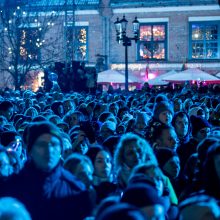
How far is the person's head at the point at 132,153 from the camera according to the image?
4.53 meters

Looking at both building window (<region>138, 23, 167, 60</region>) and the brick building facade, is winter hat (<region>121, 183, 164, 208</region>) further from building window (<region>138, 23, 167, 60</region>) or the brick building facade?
building window (<region>138, 23, 167, 60</region>)

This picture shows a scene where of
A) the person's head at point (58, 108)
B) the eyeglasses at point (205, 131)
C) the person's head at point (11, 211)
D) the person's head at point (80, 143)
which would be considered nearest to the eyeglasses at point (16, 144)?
the person's head at point (80, 143)

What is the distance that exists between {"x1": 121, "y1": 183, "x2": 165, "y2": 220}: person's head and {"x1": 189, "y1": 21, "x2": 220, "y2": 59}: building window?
29382 mm

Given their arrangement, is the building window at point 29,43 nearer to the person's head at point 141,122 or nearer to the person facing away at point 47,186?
the person's head at point 141,122

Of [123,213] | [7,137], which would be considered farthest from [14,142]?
[123,213]

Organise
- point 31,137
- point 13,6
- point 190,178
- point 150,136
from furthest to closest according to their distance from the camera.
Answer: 1. point 13,6
2. point 150,136
3. point 190,178
4. point 31,137

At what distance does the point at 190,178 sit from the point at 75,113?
4.18 m

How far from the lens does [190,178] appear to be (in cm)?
492

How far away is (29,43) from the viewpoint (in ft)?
91.0

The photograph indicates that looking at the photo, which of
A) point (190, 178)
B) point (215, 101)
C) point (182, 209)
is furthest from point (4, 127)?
point (215, 101)

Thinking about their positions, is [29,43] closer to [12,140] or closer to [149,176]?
[12,140]

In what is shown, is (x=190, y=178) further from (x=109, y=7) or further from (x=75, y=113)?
(x=109, y=7)

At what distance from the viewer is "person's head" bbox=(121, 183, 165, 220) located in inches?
116

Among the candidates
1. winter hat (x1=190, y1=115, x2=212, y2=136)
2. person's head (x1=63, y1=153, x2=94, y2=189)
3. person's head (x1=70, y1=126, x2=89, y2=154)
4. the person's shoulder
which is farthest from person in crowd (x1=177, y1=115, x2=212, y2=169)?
Result: the person's shoulder
